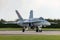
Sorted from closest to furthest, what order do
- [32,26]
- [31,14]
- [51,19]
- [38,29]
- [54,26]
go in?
[38,29], [32,26], [31,14], [54,26], [51,19]

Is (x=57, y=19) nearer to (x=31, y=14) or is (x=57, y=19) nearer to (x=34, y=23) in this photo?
(x=31, y=14)

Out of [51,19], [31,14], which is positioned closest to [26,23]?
[31,14]

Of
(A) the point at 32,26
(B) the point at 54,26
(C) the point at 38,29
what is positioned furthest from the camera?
(B) the point at 54,26

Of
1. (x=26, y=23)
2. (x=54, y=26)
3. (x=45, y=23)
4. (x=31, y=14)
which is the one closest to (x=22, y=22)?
(x=26, y=23)

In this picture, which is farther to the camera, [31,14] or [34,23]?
[31,14]

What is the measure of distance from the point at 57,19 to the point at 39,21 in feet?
220

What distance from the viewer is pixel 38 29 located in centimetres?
6191

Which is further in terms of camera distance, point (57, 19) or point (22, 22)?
point (57, 19)

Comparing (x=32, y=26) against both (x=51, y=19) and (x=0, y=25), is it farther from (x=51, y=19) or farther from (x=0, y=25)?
(x=51, y=19)

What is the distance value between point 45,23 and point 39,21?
1569mm

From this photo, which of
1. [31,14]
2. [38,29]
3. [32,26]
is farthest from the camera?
[31,14]

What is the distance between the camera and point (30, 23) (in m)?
65.2

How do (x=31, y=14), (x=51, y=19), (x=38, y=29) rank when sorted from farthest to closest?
1. (x=51, y=19)
2. (x=31, y=14)
3. (x=38, y=29)

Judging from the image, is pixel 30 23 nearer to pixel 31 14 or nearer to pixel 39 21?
pixel 39 21
